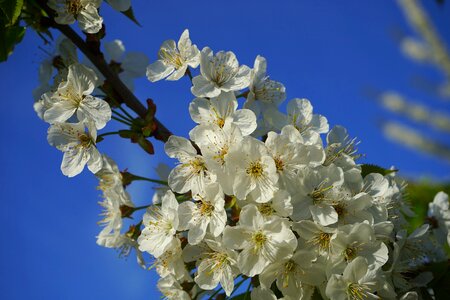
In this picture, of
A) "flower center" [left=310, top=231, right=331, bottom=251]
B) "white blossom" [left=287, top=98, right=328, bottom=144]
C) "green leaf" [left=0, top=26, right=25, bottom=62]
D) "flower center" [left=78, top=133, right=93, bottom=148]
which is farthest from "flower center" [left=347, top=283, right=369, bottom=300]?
"green leaf" [left=0, top=26, right=25, bottom=62]

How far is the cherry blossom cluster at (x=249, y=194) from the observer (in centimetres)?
142

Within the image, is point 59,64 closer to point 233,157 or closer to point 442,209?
point 233,157

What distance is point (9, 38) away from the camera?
6.26 feet

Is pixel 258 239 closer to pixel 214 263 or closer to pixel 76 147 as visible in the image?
pixel 214 263

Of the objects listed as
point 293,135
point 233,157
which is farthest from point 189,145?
point 293,135

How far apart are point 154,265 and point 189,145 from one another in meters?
0.47

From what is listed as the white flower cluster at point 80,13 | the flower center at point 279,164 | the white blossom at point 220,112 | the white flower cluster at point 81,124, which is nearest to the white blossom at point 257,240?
the flower center at point 279,164

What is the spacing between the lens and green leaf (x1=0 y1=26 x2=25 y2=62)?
176 cm

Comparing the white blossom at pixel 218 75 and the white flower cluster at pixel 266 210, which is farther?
the white blossom at pixel 218 75

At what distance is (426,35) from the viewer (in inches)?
914

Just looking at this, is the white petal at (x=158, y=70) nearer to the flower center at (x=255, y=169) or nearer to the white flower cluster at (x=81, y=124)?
the white flower cluster at (x=81, y=124)

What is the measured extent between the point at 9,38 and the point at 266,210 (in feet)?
4.01

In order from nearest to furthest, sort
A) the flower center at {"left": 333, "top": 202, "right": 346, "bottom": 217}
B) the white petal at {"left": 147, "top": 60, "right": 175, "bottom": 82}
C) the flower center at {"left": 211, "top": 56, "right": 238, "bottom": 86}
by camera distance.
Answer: the flower center at {"left": 333, "top": 202, "right": 346, "bottom": 217}
the flower center at {"left": 211, "top": 56, "right": 238, "bottom": 86}
the white petal at {"left": 147, "top": 60, "right": 175, "bottom": 82}

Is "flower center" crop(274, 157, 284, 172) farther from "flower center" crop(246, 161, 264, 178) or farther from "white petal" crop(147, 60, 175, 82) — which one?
"white petal" crop(147, 60, 175, 82)
